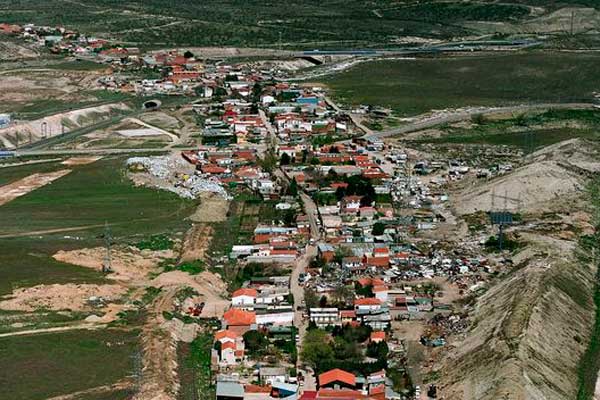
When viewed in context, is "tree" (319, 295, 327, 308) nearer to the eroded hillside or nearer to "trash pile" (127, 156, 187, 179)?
the eroded hillside

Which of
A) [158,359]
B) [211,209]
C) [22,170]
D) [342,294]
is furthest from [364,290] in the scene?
[22,170]

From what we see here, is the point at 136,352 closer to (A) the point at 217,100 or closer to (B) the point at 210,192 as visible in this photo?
(B) the point at 210,192

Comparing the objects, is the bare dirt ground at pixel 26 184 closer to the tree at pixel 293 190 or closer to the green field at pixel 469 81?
the tree at pixel 293 190

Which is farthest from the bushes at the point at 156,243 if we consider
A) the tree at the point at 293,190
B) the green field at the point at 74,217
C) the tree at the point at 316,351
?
the tree at the point at 316,351

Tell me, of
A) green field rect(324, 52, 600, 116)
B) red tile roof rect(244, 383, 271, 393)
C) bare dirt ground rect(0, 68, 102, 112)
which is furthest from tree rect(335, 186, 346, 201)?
bare dirt ground rect(0, 68, 102, 112)

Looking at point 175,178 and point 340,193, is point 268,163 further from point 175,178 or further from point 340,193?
point 340,193
